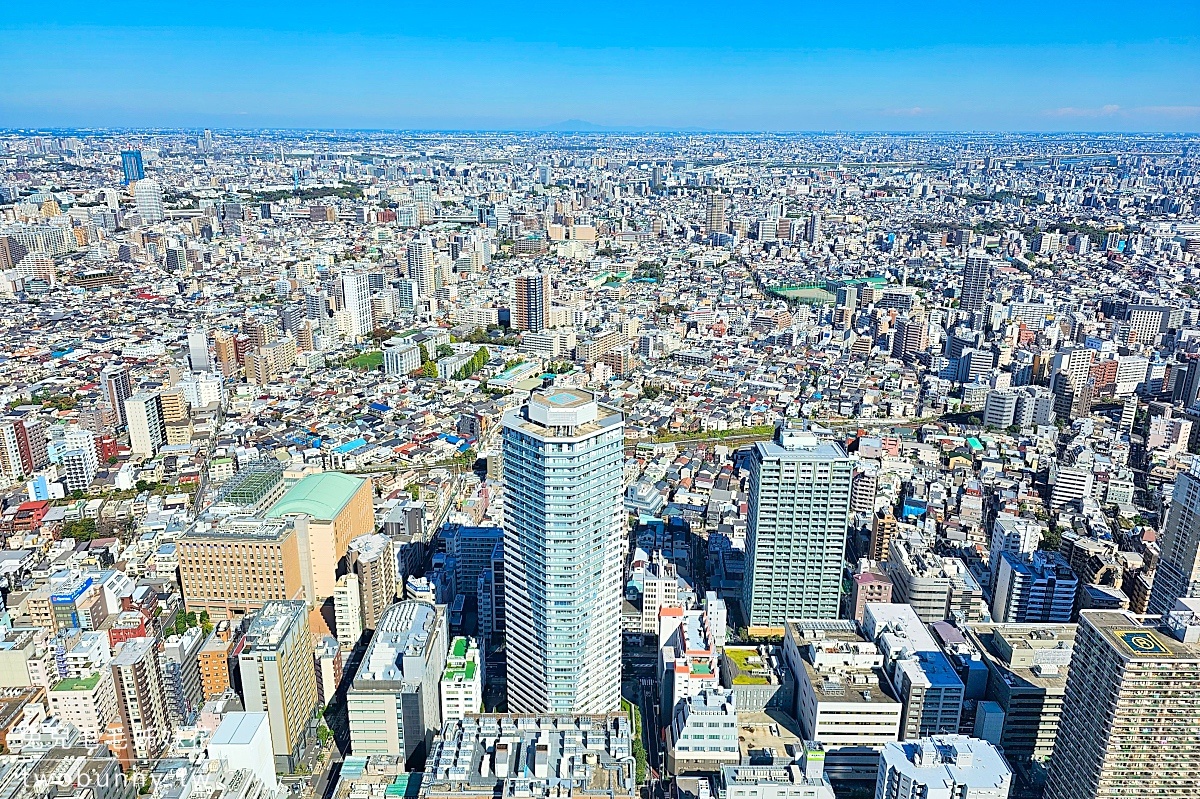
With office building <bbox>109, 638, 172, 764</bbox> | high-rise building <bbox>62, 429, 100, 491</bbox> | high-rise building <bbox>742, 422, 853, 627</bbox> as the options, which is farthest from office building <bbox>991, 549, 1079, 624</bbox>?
high-rise building <bbox>62, 429, 100, 491</bbox>

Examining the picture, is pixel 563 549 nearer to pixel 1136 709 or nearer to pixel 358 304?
pixel 1136 709

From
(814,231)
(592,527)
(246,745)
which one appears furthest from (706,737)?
(814,231)

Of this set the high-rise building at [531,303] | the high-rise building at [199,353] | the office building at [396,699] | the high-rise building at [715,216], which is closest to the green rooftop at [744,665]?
the office building at [396,699]

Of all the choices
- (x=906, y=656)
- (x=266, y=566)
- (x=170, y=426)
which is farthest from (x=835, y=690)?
(x=170, y=426)

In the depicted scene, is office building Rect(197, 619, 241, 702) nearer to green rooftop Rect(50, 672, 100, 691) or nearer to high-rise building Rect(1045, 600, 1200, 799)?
green rooftop Rect(50, 672, 100, 691)

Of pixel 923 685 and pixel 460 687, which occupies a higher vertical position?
pixel 923 685

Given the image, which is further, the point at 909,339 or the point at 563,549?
the point at 909,339

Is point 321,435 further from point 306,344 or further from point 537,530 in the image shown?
point 537,530
